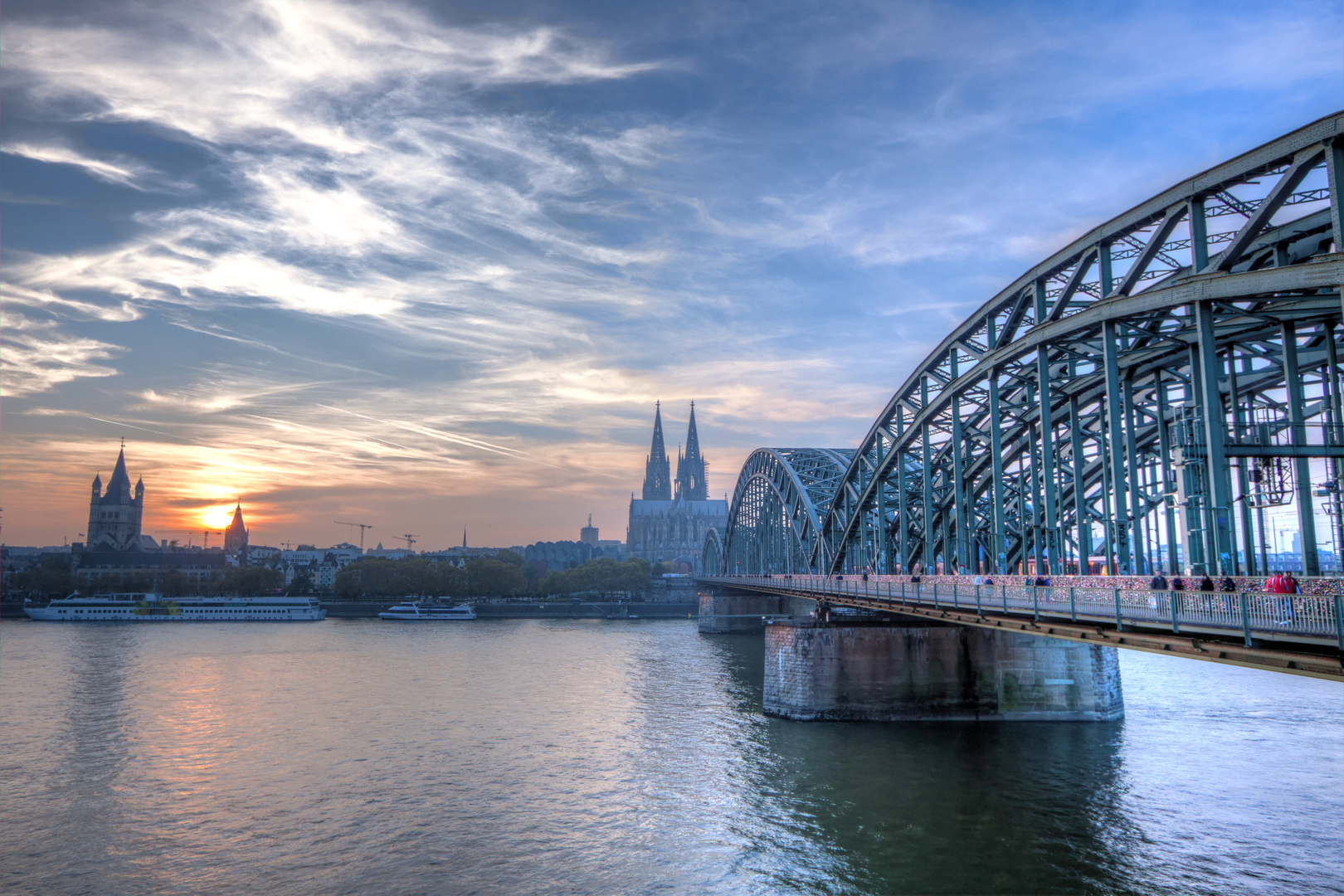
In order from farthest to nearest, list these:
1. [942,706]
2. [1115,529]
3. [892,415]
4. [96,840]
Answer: [892,415] < [942,706] < [1115,529] < [96,840]

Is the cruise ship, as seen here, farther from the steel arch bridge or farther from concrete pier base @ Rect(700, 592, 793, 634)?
the steel arch bridge

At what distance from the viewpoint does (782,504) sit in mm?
81375

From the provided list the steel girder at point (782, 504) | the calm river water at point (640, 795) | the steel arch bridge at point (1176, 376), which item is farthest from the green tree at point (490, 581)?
the steel arch bridge at point (1176, 376)

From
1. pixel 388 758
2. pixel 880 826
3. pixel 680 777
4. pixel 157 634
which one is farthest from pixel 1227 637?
pixel 157 634

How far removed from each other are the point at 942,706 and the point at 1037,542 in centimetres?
1065

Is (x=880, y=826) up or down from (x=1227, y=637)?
down

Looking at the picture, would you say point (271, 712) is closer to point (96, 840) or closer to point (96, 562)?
point (96, 840)

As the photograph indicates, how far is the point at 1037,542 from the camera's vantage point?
3516cm

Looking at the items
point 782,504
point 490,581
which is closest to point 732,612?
point 782,504

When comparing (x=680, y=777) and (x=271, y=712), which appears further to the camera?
(x=271, y=712)

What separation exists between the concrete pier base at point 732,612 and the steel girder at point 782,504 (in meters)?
4.34

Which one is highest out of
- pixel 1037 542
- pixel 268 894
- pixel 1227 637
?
pixel 1037 542

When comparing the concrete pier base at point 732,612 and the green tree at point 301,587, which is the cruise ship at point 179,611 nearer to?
the green tree at point 301,587

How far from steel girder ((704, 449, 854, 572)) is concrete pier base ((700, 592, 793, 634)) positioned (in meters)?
4.34
